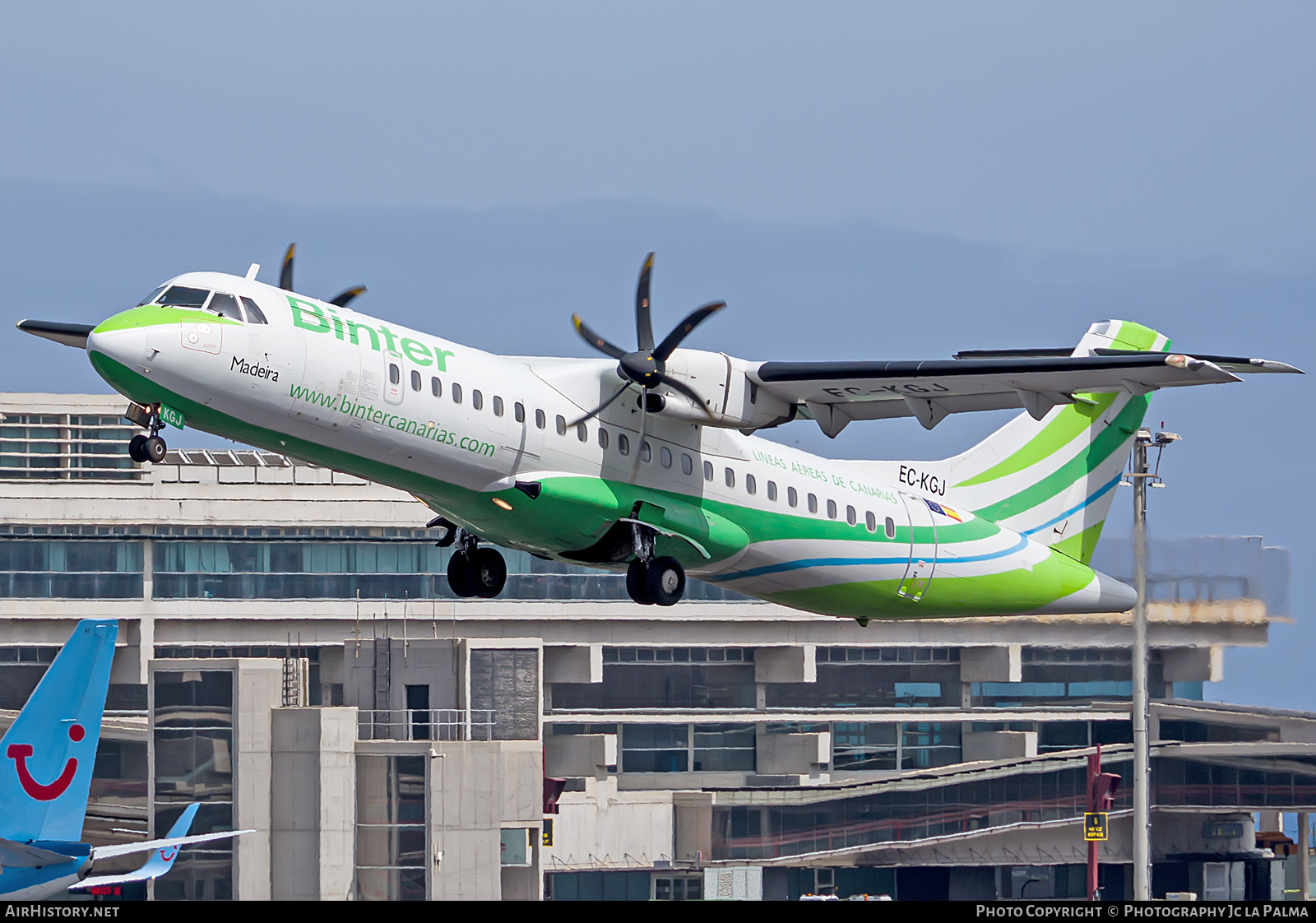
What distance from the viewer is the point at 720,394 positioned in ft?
88.1

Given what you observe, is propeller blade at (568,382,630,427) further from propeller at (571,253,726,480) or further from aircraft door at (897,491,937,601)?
aircraft door at (897,491,937,601)

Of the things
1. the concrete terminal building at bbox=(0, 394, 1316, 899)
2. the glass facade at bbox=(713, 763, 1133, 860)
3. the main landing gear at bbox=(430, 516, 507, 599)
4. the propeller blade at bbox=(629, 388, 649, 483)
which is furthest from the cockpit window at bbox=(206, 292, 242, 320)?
the glass facade at bbox=(713, 763, 1133, 860)

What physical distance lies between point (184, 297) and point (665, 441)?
7.60 m

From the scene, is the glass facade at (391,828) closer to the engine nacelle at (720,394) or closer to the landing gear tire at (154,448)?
the engine nacelle at (720,394)

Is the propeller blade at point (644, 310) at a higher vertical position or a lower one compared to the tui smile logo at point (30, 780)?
higher

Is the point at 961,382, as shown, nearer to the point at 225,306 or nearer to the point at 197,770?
the point at 225,306

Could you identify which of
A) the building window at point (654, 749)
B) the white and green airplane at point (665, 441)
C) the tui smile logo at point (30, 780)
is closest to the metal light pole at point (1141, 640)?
the white and green airplane at point (665, 441)

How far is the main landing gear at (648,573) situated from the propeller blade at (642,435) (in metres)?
0.78

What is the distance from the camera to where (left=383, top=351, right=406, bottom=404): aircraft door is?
23.2m

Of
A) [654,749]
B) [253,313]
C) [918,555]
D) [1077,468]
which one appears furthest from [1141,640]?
[654,749]

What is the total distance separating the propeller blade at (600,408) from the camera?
2552 cm

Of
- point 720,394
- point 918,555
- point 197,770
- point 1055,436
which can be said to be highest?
point 720,394

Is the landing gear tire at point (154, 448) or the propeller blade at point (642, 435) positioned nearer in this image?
the landing gear tire at point (154, 448)
